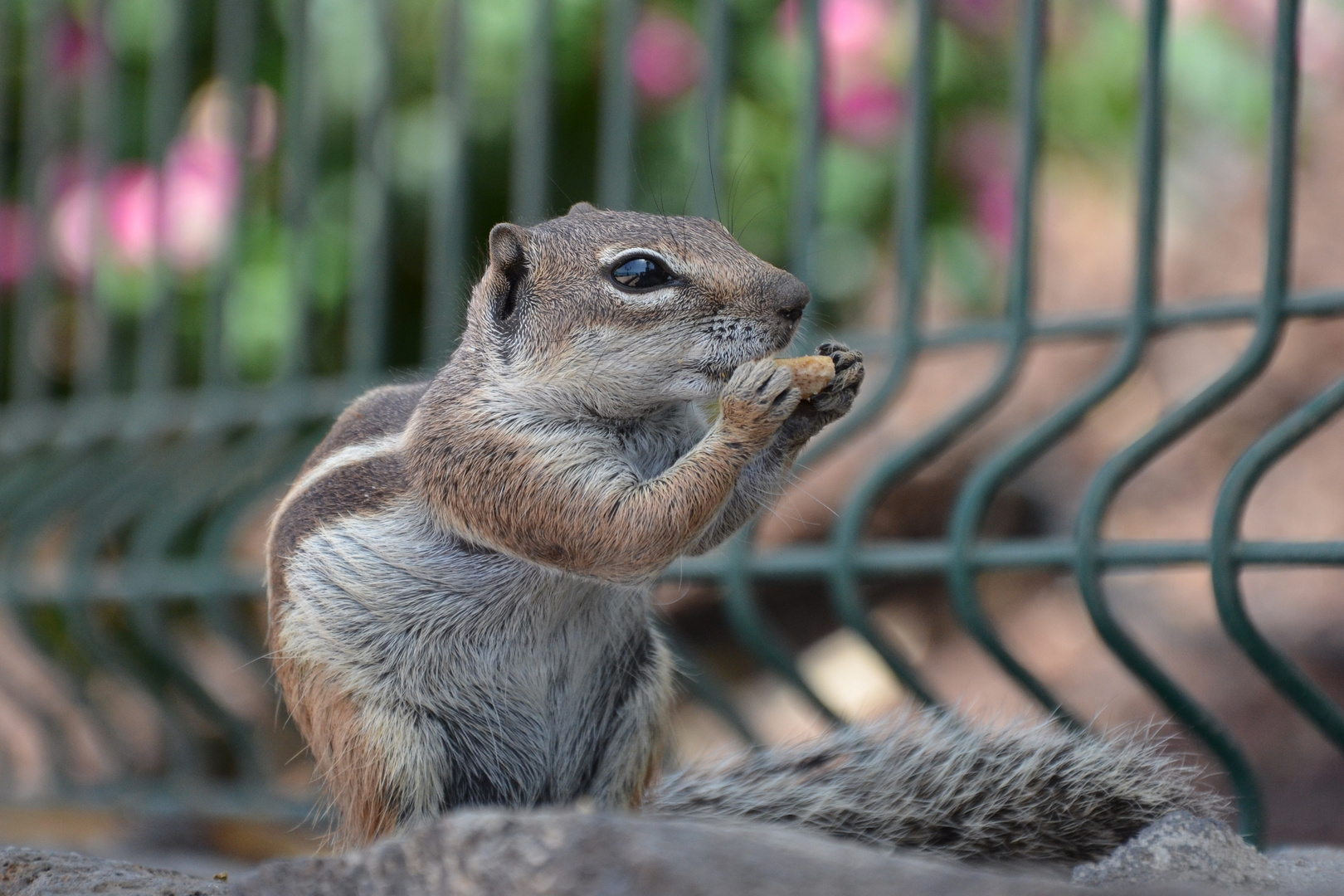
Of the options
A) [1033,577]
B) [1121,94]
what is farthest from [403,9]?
[1033,577]

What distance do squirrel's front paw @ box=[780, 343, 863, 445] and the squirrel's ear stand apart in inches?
16.9

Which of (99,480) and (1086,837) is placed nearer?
(1086,837)

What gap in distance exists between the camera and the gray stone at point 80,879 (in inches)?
66.3

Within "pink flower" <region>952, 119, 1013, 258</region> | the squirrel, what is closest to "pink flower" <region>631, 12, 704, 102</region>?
"pink flower" <region>952, 119, 1013, 258</region>

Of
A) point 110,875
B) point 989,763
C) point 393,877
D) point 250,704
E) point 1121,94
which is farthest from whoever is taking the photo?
point 250,704

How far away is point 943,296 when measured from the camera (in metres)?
5.02

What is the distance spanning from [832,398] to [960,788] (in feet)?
1.91

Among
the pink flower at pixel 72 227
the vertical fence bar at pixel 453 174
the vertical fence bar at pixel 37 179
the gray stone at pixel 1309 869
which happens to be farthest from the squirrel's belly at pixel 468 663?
the vertical fence bar at pixel 37 179

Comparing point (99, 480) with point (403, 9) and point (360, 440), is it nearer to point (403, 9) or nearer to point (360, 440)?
point (403, 9)

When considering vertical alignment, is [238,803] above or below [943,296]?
below

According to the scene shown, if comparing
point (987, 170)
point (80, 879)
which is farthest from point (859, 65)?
point (80, 879)

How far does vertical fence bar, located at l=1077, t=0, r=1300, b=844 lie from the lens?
7.73 ft

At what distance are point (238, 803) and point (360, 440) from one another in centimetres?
236

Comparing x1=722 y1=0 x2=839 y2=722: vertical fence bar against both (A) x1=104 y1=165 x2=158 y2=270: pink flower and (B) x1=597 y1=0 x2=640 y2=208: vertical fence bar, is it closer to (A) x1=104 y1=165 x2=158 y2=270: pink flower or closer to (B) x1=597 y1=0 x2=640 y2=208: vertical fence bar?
(B) x1=597 y1=0 x2=640 y2=208: vertical fence bar
